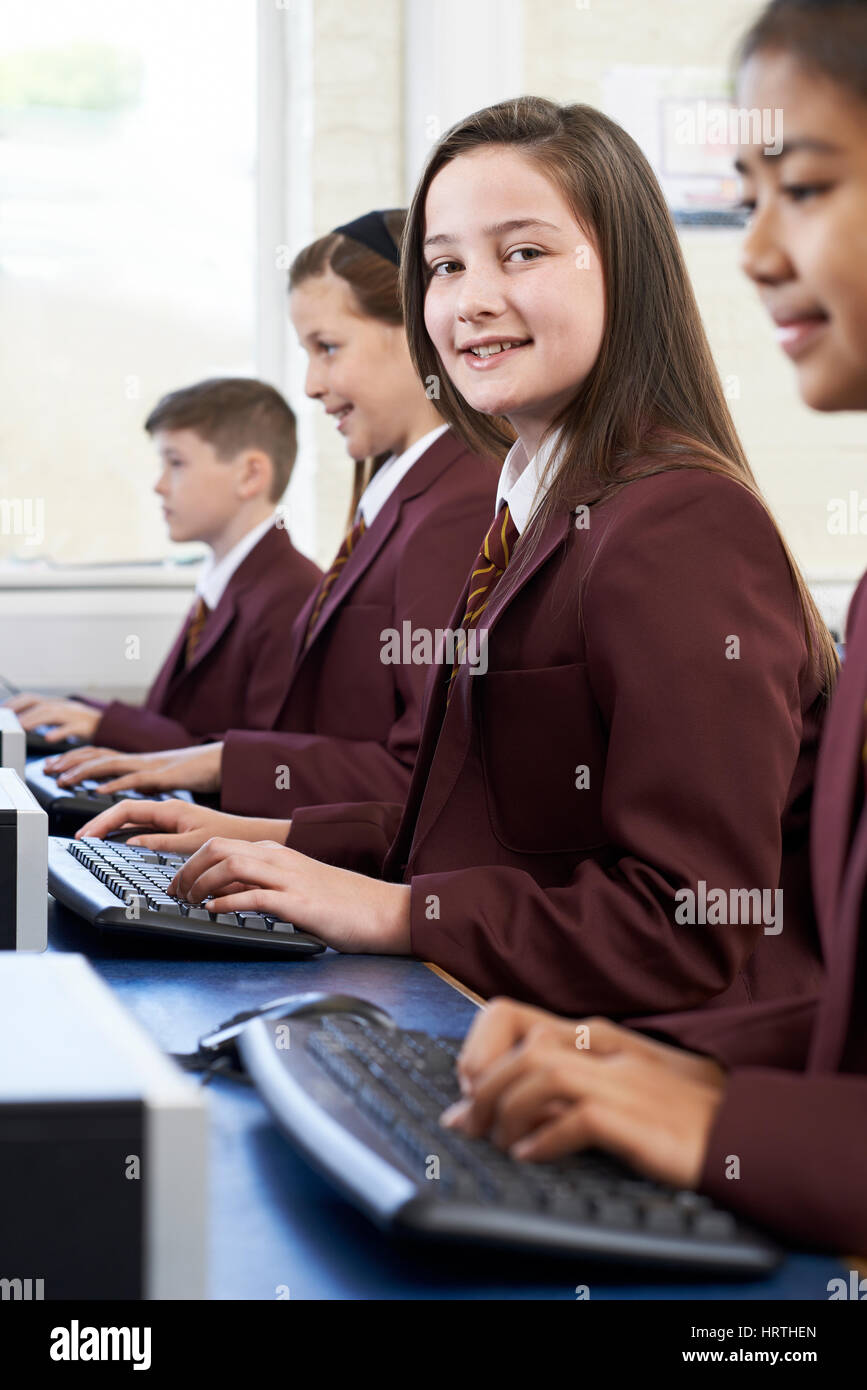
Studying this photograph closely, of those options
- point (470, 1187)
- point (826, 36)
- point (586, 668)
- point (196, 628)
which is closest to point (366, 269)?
point (196, 628)

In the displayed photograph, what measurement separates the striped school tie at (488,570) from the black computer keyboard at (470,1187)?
0.66 meters

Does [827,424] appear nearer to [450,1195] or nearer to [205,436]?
[205,436]

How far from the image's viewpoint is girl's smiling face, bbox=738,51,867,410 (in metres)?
0.73

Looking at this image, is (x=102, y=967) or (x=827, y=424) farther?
(x=827, y=424)

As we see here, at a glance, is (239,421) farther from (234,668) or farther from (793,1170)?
(793,1170)

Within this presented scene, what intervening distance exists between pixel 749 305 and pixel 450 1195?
11.0 feet

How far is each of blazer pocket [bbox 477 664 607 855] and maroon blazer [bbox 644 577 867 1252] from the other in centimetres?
37

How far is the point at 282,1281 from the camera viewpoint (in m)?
0.65

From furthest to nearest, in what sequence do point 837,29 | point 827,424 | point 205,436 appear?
point 827,424
point 205,436
point 837,29

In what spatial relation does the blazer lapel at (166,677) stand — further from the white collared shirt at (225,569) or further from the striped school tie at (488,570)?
the striped school tie at (488,570)

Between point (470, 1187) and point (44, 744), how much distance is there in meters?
2.02

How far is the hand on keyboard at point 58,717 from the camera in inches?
100

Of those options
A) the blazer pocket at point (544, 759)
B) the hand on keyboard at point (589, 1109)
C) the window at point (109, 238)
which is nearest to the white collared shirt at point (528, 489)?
the blazer pocket at point (544, 759)
